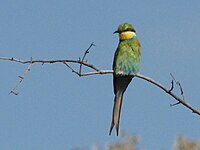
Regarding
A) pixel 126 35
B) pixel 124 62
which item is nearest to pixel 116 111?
pixel 124 62

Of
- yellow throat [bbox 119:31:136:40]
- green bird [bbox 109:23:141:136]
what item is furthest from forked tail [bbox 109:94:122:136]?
yellow throat [bbox 119:31:136:40]

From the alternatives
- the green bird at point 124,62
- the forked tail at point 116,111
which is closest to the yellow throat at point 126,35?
the green bird at point 124,62

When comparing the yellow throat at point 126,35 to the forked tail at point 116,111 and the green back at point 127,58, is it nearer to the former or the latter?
the green back at point 127,58

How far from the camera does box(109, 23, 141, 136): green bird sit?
5090mm

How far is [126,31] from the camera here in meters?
5.40

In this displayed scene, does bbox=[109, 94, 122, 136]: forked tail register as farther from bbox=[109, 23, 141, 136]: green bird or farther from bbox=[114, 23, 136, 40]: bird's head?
bbox=[114, 23, 136, 40]: bird's head

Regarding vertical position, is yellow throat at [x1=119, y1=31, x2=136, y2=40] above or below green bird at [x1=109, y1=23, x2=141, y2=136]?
above

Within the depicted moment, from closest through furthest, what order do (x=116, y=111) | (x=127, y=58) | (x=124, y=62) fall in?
(x=116, y=111) < (x=124, y=62) < (x=127, y=58)

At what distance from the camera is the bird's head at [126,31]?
537 centimetres

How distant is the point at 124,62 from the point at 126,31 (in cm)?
32

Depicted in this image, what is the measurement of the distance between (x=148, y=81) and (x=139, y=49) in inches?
54.7

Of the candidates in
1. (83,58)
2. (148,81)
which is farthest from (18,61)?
(148,81)

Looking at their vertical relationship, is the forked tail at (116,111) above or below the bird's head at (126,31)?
below

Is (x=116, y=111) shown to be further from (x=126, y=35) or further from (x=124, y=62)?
(x=126, y=35)
